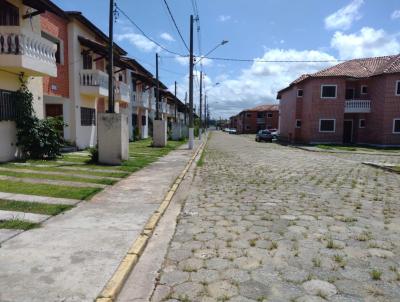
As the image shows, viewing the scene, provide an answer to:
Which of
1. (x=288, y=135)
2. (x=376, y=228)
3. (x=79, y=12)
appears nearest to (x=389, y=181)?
(x=376, y=228)

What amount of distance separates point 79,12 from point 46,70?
5.86 metres

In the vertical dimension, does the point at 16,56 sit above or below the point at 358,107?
above

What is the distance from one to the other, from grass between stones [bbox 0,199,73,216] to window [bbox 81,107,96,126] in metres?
13.8

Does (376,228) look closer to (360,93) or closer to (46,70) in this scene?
(46,70)

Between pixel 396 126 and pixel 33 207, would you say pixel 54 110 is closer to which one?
pixel 33 207

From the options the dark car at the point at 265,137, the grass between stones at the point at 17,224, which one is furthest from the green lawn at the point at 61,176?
the dark car at the point at 265,137

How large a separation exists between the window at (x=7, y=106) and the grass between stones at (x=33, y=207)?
665 centimetres

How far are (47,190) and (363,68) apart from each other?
117 feet

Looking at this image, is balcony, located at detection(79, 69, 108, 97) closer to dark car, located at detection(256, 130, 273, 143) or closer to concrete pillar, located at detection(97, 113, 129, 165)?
concrete pillar, located at detection(97, 113, 129, 165)

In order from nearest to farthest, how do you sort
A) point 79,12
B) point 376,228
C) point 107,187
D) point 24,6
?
point 376,228
point 107,187
point 24,6
point 79,12

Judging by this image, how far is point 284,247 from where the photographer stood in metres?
5.12

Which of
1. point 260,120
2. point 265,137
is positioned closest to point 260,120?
point 260,120

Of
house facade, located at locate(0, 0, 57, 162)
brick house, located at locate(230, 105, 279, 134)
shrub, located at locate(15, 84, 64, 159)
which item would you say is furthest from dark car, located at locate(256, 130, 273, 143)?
brick house, located at locate(230, 105, 279, 134)

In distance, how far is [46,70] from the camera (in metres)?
13.8
